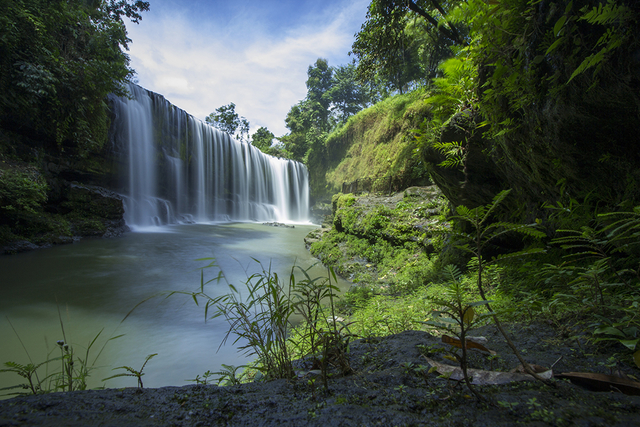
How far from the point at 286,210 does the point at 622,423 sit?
2503 cm

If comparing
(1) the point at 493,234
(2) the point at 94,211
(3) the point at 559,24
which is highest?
(3) the point at 559,24

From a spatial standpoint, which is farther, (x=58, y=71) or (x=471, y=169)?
(x=58, y=71)

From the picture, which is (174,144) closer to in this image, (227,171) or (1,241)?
(227,171)

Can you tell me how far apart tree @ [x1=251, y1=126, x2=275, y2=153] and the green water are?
30.8 meters

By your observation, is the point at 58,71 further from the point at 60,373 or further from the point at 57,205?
the point at 60,373

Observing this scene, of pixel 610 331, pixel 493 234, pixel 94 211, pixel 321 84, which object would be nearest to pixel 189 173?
pixel 94 211

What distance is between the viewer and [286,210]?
2541 cm

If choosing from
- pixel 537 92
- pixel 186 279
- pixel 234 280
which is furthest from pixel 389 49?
pixel 186 279

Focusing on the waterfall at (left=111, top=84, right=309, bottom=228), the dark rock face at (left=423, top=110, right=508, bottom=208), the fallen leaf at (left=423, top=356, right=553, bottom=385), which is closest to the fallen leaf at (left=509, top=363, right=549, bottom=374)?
the fallen leaf at (left=423, top=356, right=553, bottom=385)

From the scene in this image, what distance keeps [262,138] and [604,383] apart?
1559 inches

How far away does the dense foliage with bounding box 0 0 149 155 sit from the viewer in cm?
786

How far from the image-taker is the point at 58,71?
8.91 m

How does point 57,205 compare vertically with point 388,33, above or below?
below

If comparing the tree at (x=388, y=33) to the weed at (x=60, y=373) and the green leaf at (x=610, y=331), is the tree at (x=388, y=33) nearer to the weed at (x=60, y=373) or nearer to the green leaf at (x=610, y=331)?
the green leaf at (x=610, y=331)
